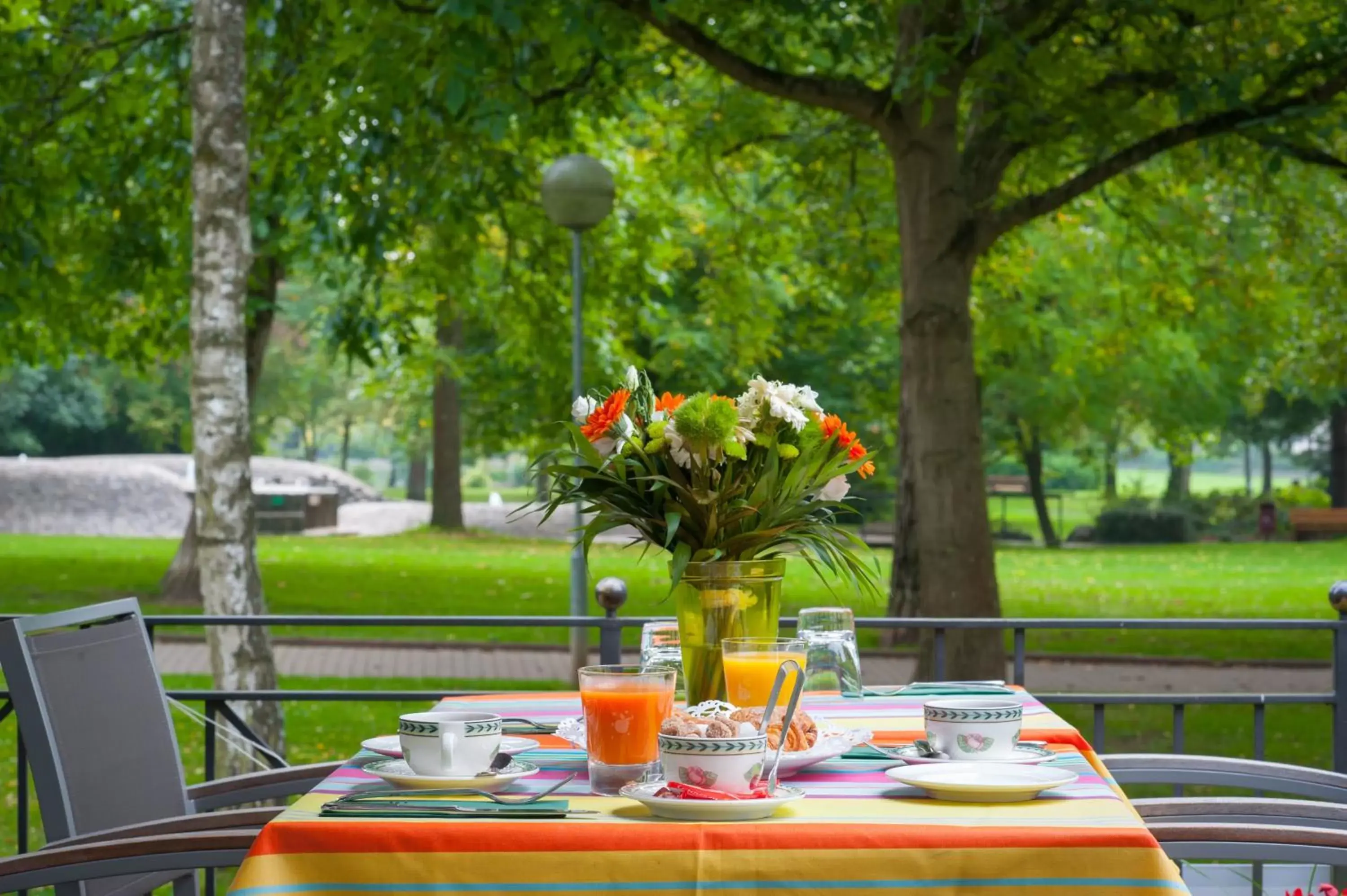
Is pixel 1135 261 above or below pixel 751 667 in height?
above

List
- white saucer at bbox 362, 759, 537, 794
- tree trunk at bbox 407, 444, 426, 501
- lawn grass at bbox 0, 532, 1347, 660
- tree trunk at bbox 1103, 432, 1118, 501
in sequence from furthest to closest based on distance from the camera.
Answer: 1. tree trunk at bbox 407, 444, 426, 501
2. tree trunk at bbox 1103, 432, 1118, 501
3. lawn grass at bbox 0, 532, 1347, 660
4. white saucer at bbox 362, 759, 537, 794

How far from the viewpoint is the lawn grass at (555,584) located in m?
16.6

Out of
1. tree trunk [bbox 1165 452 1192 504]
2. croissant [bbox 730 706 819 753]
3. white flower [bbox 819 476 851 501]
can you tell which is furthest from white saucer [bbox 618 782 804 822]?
tree trunk [bbox 1165 452 1192 504]

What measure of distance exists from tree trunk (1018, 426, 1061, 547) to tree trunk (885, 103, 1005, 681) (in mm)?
23442

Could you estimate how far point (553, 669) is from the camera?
44.2 ft

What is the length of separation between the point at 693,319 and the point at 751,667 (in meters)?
23.6

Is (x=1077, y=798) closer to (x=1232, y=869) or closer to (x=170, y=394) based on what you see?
(x=1232, y=869)

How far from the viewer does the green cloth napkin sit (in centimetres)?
224

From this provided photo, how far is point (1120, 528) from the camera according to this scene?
3531cm

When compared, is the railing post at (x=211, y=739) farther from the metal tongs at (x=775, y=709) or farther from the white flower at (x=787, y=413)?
the metal tongs at (x=775, y=709)

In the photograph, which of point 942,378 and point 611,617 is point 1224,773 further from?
point 942,378

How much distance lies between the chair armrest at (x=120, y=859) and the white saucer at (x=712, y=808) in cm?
81

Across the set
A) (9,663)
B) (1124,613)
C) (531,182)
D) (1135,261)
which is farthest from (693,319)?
(9,663)

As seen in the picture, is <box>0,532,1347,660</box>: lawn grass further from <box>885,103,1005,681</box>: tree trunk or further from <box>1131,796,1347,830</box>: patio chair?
<box>1131,796,1347,830</box>: patio chair
